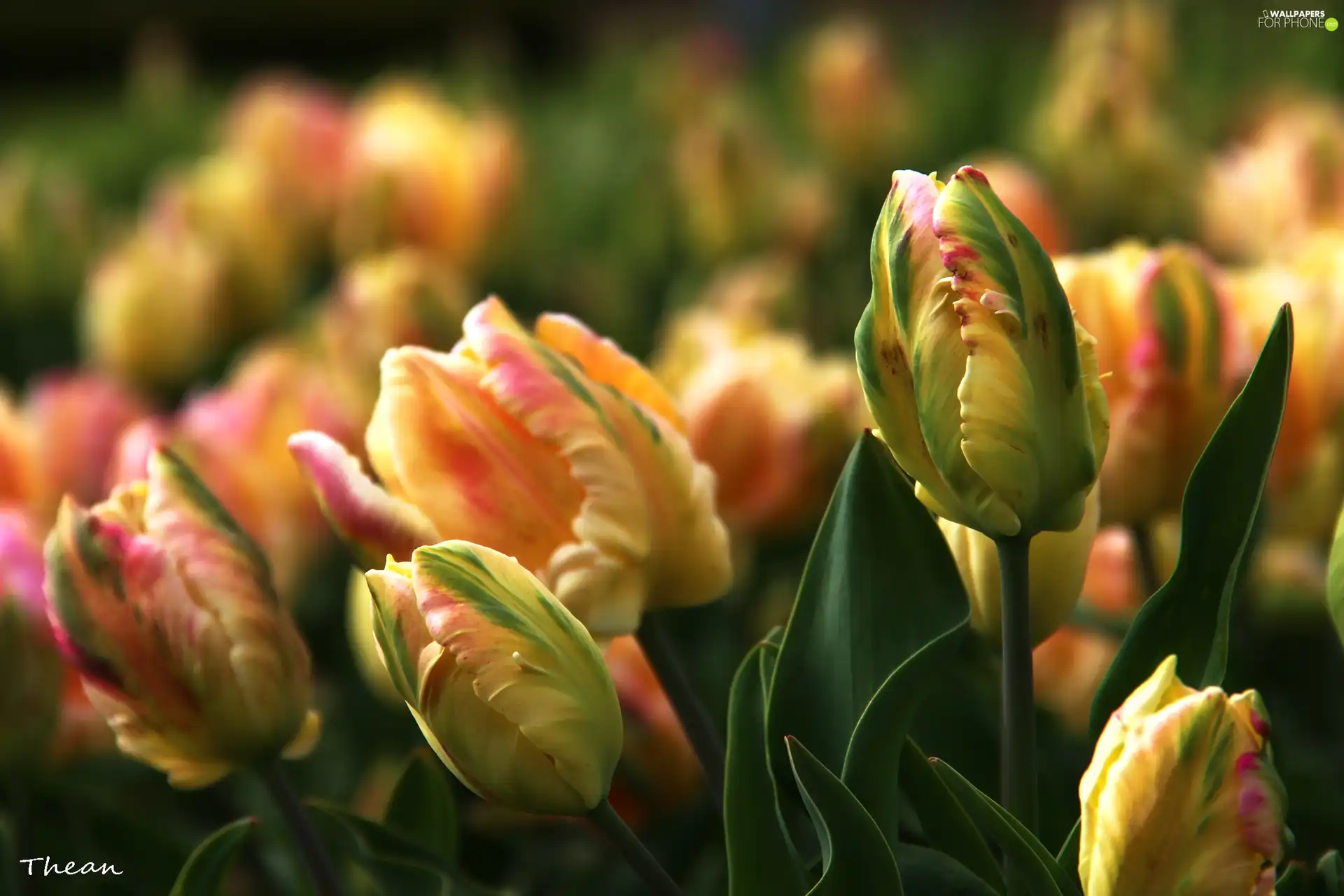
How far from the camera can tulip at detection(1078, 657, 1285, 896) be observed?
0.34 m

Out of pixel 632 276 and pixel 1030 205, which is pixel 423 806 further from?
pixel 632 276

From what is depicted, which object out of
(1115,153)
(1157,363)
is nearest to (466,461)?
(1157,363)

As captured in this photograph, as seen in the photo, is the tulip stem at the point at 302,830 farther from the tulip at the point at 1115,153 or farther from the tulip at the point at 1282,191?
the tulip at the point at 1115,153

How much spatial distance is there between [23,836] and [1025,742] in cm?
40

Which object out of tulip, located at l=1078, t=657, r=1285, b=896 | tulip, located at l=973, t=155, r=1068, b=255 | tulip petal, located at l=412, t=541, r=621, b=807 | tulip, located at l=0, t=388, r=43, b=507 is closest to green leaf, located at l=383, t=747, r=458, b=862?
tulip petal, located at l=412, t=541, r=621, b=807

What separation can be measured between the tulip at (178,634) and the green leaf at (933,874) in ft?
0.62

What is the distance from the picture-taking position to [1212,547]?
0.40 m

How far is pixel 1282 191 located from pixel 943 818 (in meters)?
0.78

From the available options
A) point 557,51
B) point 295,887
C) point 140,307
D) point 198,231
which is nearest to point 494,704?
point 295,887

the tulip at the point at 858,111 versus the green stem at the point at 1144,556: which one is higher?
the tulip at the point at 858,111

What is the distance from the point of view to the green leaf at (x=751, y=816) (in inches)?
15.6

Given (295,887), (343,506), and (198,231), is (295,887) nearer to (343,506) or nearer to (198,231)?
(343,506)

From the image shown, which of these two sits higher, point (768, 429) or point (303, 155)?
point (303, 155)

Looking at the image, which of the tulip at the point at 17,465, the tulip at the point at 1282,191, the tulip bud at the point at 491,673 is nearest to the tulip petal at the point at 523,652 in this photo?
the tulip bud at the point at 491,673
